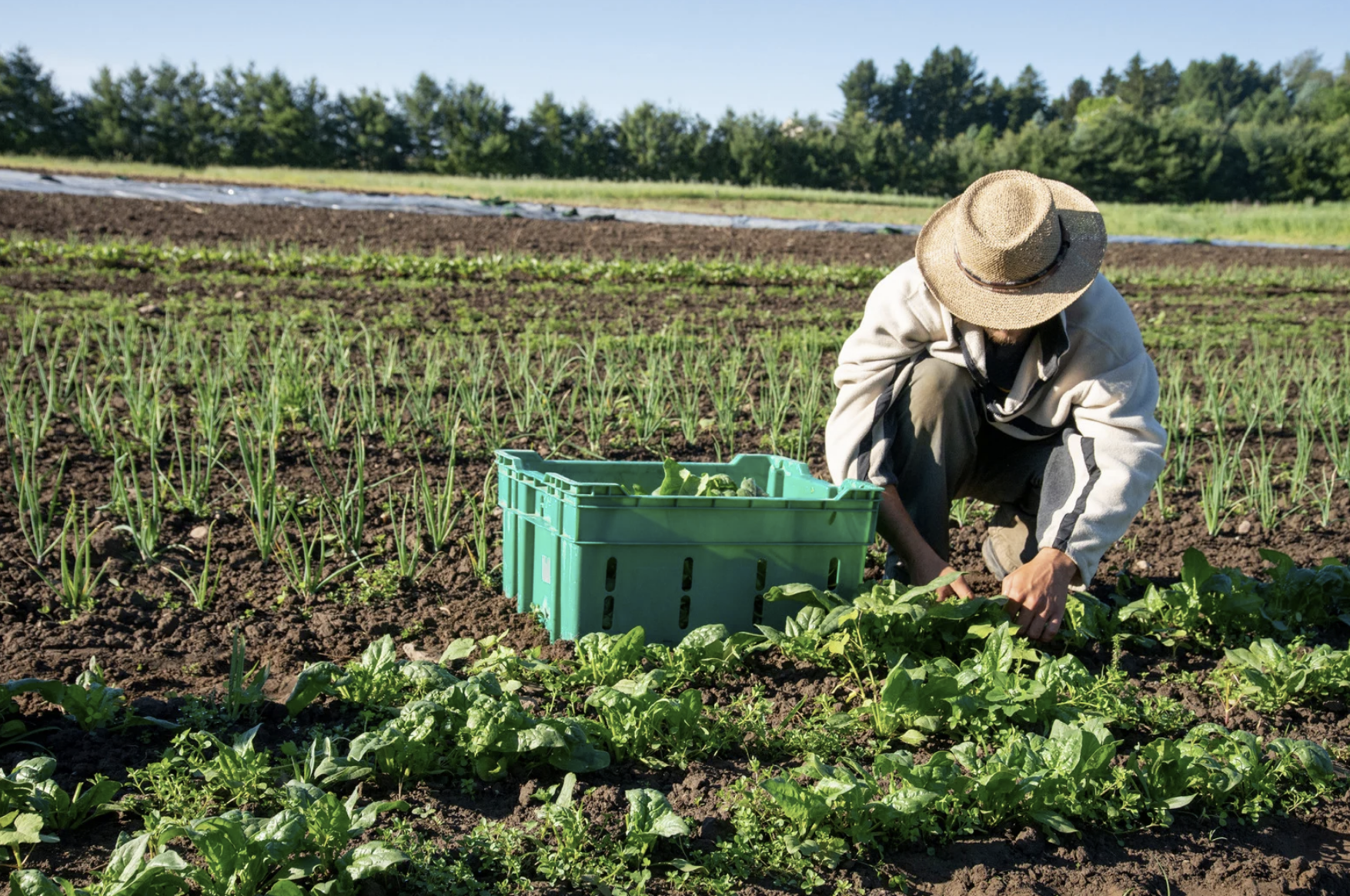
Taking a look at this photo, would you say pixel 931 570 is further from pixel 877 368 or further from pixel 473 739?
pixel 473 739

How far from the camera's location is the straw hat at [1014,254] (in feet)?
6.69

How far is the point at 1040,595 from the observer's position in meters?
2.14

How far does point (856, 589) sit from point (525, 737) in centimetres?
93

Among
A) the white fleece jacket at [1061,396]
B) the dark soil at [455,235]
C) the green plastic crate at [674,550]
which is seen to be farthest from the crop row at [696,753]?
the dark soil at [455,235]

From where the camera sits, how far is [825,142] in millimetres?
43812

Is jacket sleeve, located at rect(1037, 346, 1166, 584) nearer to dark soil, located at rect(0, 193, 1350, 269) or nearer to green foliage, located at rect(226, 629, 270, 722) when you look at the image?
green foliage, located at rect(226, 629, 270, 722)

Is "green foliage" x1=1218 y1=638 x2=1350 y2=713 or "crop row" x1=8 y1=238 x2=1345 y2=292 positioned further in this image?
"crop row" x1=8 y1=238 x2=1345 y2=292

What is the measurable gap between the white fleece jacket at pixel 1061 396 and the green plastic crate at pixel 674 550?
0.29 metres

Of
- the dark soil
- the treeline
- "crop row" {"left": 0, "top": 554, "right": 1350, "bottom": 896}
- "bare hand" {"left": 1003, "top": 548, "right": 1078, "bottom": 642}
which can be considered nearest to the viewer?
"crop row" {"left": 0, "top": 554, "right": 1350, "bottom": 896}

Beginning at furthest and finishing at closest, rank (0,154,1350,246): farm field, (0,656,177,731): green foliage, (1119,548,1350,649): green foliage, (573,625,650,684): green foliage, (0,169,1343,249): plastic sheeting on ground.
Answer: (0,154,1350,246): farm field → (0,169,1343,249): plastic sheeting on ground → (1119,548,1350,649): green foliage → (573,625,650,684): green foliage → (0,656,177,731): green foliage

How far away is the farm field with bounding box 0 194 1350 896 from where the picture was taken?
1470 mm

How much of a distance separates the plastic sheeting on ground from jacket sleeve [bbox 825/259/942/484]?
1310 cm

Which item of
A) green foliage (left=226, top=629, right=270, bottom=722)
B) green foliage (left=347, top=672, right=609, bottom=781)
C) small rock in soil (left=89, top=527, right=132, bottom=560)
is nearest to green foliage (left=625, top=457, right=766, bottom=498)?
green foliage (left=347, top=672, right=609, bottom=781)

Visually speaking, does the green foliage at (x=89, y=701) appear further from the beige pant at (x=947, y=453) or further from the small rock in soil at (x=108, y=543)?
the beige pant at (x=947, y=453)
